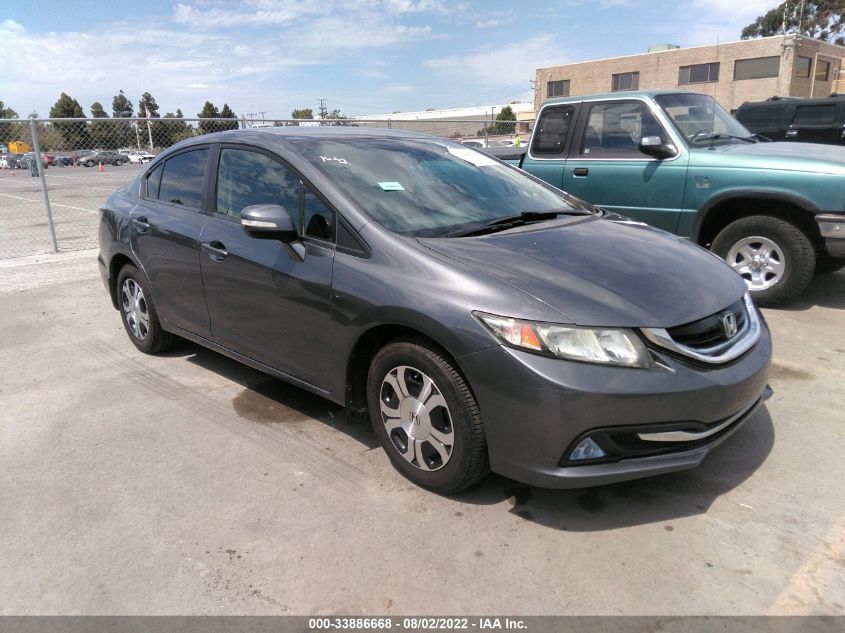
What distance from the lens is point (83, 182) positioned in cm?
2245

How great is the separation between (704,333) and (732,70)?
155ft

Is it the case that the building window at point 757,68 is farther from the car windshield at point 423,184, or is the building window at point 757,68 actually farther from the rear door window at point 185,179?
the rear door window at point 185,179

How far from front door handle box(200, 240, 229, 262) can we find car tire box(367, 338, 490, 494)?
4.30ft

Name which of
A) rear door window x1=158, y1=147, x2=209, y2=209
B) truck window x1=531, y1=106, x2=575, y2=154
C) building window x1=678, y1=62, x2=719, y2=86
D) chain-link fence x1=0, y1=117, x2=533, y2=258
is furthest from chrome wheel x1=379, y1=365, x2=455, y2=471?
building window x1=678, y1=62, x2=719, y2=86

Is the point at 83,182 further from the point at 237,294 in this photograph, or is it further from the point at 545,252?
the point at 545,252

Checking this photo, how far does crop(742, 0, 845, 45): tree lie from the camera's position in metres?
59.9

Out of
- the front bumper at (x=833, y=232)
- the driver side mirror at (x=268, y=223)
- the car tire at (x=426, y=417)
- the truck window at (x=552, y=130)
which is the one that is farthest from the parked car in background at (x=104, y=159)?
the front bumper at (x=833, y=232)

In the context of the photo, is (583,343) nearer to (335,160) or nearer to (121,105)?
(335,160)

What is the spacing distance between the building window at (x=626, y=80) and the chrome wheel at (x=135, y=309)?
4806cm

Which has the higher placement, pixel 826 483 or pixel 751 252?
pixel 751 252

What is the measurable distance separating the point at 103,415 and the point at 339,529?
6.84ft

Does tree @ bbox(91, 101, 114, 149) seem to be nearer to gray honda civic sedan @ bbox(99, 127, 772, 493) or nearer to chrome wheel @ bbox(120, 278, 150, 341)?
chrome wheel @ bbox(120, 278, 150, 341)

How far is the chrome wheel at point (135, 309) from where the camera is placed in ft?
15.7

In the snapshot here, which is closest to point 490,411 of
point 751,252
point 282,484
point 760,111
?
point 282,484
